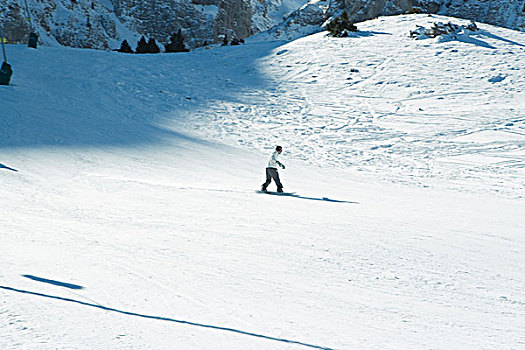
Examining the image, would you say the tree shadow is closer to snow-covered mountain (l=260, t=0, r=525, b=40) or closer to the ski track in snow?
the ski track in snow

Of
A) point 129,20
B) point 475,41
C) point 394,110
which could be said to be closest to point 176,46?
point 129,20

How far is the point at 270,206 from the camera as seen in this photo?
32.7 ft

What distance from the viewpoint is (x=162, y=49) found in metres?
62.6

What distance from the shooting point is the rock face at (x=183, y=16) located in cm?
5206

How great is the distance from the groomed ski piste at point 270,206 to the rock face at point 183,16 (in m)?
30.2

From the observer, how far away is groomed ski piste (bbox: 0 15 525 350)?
15.2 feet

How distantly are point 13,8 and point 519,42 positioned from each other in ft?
171

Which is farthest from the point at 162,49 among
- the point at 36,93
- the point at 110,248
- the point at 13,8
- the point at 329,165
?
the point at 110,248

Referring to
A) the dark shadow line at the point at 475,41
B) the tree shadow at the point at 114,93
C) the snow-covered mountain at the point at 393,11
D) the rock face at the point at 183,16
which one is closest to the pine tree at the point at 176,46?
the snow-covered mountain at the point at 393,11

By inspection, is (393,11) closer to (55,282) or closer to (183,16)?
(183,16)

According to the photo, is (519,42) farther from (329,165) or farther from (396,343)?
(396,343)

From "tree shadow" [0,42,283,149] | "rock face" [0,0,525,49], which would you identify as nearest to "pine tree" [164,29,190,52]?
"rock face" [0,0,525,49]

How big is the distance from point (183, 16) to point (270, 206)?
65499mm

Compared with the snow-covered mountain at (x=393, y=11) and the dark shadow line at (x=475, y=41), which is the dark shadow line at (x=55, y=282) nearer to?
the dark shadow line at (x=475, y=41)
